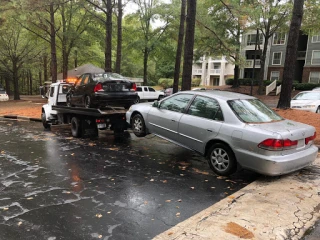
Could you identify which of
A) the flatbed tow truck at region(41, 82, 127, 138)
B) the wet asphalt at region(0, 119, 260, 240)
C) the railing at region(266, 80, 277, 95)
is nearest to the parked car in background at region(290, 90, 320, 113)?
the wet asphalt at region(0, 119, 260, 240)

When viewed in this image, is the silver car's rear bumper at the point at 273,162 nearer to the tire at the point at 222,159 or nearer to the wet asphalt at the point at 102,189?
the tire at the point at 222,159

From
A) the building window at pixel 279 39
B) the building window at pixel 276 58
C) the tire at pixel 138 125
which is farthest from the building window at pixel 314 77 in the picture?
the tire at pixel 138 125

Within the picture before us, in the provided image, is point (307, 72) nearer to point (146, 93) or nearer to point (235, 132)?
point (146, 93)

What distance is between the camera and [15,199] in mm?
4289

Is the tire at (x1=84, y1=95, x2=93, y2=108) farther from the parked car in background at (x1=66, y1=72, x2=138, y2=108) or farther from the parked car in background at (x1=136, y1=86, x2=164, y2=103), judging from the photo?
the parked car in background at (x1=136, y1=86, x2=164, y2=103)

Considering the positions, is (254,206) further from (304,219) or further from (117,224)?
(117,224)

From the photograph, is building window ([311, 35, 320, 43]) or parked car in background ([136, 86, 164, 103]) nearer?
parked car in background ([136, 86, 164, 103])

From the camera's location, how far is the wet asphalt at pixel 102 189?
3.50 meters

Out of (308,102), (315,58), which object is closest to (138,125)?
(308,102)

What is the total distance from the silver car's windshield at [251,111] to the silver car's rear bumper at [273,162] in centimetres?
73

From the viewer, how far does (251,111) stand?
5.41m

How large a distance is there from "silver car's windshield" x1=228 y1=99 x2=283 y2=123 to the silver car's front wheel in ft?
8.90

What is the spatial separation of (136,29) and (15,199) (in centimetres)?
2493

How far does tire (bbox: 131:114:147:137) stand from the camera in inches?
289
